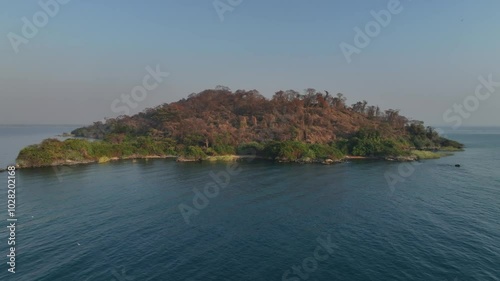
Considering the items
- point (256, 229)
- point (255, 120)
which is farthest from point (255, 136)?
point (256, 229)

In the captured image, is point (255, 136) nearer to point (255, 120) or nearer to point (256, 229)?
point (255, 120)

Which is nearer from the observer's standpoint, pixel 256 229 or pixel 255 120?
pixel 256 229

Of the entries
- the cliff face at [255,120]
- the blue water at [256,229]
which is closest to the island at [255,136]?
the cliff face at [255,120]

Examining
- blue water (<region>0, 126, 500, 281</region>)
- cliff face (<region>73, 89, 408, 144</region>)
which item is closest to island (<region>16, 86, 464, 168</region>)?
cliff face (<region>73, 89, 408, 144</region>)

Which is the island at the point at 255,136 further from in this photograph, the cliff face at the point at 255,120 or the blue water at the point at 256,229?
the blue water at the point at 256,229

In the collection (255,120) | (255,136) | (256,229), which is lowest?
(256,229)

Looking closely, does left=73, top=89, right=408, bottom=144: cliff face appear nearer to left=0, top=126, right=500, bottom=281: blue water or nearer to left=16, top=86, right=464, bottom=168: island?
left=16, top=86, right=464, bottom=168: island

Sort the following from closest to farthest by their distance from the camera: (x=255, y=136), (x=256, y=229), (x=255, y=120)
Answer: (x=256, y=229)
(x=255, y=136)
(x=255, y=120)
